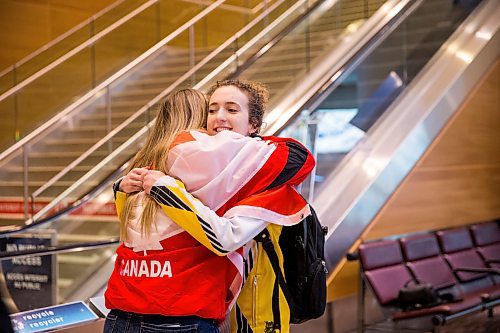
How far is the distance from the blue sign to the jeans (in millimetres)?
1388

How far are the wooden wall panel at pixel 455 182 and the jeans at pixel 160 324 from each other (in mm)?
3542

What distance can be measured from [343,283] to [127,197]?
3664 mm

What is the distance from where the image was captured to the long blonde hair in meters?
2.34

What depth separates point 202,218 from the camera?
7.14 feet

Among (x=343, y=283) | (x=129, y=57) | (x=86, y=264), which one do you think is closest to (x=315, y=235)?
(x=86, y=264)

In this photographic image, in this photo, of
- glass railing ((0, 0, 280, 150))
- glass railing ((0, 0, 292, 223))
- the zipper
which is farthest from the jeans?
glass railing ((0, 0, 280, 150))

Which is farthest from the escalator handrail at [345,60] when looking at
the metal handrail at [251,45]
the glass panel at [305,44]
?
the metal handrail at [251,45]

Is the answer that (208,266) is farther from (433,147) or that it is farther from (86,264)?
(433,147)

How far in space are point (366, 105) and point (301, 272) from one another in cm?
472

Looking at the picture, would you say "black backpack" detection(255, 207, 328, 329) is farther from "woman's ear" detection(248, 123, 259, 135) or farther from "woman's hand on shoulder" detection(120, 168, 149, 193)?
"woman's hand on shoulder" detection(120, 168, 149, 193)

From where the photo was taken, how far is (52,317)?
3.67 metres

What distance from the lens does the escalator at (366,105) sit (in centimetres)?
596

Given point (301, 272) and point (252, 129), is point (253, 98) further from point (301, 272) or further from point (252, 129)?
point (301, 272)

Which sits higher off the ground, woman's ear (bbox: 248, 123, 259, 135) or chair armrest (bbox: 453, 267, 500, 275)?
woman's ear (bbox: 248, 123, 259, 135)
